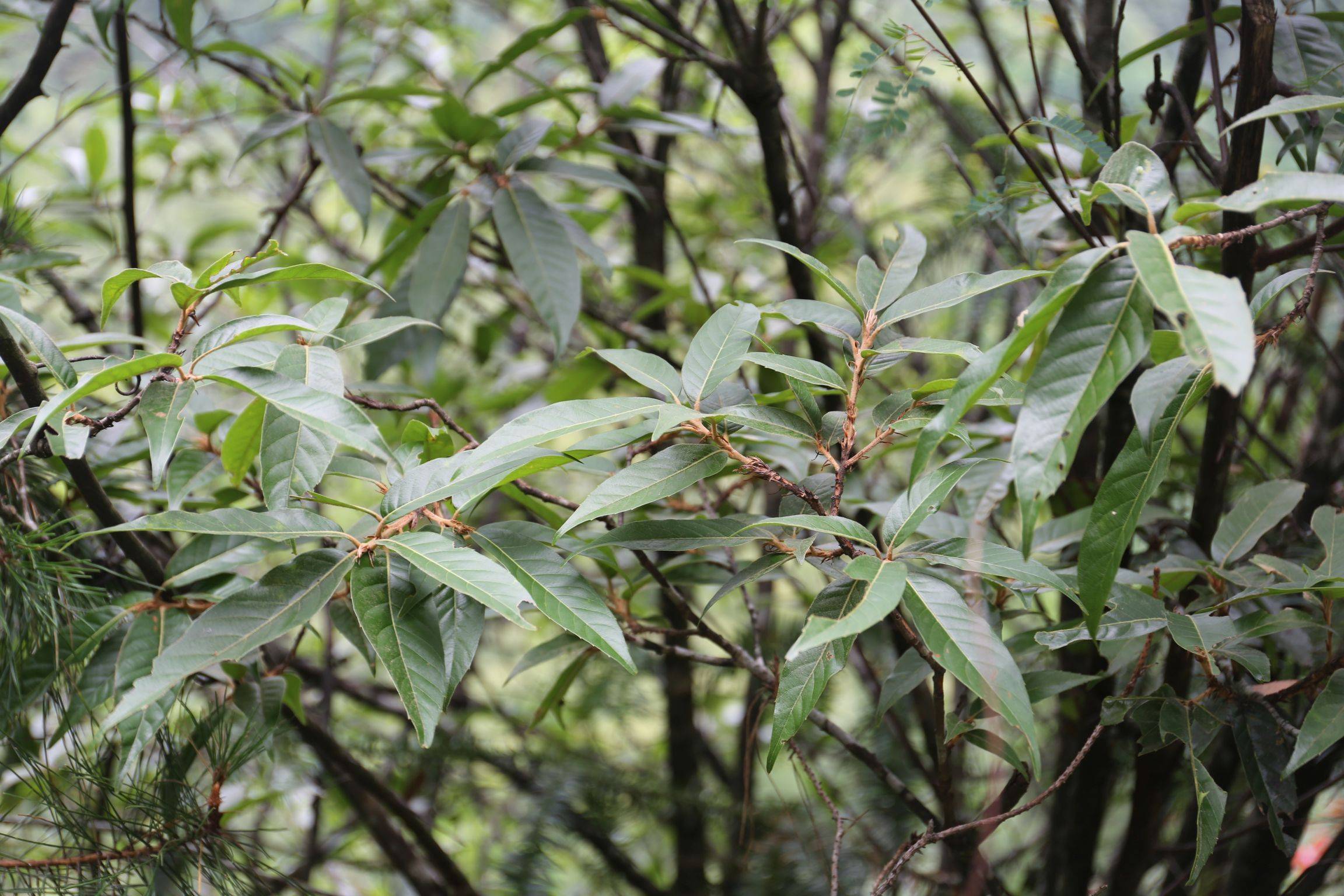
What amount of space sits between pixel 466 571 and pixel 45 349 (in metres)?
0.20

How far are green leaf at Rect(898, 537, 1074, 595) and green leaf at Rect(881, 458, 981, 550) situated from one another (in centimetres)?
1

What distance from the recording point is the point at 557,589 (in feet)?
1.19

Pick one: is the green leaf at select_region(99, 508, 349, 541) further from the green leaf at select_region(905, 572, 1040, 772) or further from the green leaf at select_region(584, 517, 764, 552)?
the green leaf at select_region(905, 572, 1040, 772)

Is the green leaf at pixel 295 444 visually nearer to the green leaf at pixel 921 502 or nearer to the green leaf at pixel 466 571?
the green leaf at pixel 466 571

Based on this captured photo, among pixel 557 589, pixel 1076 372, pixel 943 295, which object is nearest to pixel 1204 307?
pixel 1076 372

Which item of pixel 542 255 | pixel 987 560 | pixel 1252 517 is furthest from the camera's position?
pixel 542 255

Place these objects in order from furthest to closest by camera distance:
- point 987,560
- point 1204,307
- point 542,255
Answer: point 542,255
point 987,560
point 1204,307

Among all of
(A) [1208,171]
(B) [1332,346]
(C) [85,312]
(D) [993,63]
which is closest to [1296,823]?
(A) [1208,171]

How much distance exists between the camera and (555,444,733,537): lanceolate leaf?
0.34 meters

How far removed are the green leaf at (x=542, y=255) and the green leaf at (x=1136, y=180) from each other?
14.4 inches

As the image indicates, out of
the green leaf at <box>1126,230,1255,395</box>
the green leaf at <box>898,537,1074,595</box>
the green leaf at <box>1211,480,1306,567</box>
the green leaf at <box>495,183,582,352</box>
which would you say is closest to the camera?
the green leaf at <box>1126,230,1255,395</box>

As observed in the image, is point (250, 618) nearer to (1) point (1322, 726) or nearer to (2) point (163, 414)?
(2) point (163, 414)

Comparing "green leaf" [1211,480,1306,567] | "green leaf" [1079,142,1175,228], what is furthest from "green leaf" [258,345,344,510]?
"green leaf" [1211,480,1306,567]

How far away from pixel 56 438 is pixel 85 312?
46 centimetres
